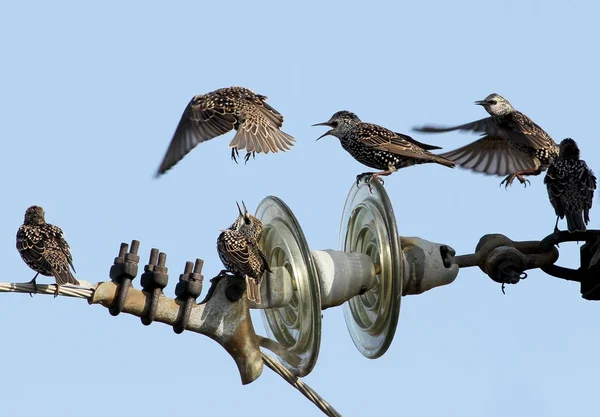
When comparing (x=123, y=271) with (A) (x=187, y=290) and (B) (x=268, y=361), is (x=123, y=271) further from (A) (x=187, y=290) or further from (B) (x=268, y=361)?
(B) (x=268, y=361)

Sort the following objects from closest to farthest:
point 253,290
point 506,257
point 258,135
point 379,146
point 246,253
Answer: point 253,290, point 246,253, point 506,257, point 379,146, point 258,135

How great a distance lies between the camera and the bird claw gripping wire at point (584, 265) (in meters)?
6.86

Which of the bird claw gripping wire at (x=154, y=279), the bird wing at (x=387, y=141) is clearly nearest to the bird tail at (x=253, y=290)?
the bird claw gripping wire at (x=154, y=279)

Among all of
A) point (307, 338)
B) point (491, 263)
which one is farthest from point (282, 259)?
point (491, 263)

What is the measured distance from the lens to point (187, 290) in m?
6.01

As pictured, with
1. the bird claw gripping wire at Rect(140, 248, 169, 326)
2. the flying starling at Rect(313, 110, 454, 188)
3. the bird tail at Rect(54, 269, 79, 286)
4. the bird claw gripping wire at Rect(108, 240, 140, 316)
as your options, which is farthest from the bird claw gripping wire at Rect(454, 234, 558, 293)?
the bird tail at Rect(54, 269, 79, 286)

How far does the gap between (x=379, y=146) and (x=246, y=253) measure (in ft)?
6.49

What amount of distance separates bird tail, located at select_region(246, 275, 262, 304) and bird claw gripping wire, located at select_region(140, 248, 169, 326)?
0.49 meters

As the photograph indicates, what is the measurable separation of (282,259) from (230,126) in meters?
2.32

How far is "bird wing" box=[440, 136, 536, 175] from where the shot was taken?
9586 millimetres

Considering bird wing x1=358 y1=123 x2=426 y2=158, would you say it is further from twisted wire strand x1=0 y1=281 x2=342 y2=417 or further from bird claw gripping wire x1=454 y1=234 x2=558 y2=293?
twisted wire strand x1=0 y1=281 x2=342 y2=417

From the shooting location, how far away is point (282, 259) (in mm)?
6758

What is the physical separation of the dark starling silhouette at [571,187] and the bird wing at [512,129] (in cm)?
88

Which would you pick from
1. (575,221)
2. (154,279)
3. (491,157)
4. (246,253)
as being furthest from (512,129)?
Answer: (154,279)
